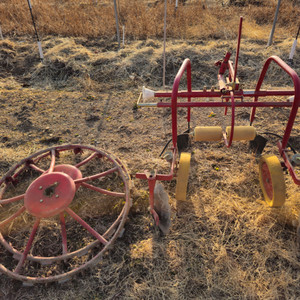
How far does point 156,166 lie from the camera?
10.5ft

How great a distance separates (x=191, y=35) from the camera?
7.25 metres

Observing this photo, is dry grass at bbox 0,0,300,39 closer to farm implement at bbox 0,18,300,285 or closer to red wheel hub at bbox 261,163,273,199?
farm implement at bbox 0,18,300,285

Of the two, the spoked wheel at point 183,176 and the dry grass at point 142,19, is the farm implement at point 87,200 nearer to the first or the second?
the spoked wheel at point 183,176

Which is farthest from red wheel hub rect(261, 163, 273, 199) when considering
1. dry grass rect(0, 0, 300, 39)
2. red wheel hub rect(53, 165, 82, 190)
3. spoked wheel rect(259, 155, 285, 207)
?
dry grass rect(0, 0, 300, 39)

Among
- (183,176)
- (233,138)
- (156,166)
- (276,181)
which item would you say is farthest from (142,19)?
(276,181)

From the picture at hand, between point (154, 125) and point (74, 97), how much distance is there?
197 centimetres

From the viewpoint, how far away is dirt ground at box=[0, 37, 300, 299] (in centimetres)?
207

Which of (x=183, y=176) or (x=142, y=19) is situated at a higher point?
(x=142, y=19)

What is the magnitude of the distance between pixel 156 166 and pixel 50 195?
1.43 meters

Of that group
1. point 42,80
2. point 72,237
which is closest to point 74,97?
point 42,80

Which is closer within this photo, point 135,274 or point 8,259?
point 135,274

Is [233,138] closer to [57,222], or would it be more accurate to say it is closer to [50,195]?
[50,195]

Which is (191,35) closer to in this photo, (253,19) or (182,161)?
(253,19)

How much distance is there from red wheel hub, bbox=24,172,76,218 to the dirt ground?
510 mm
